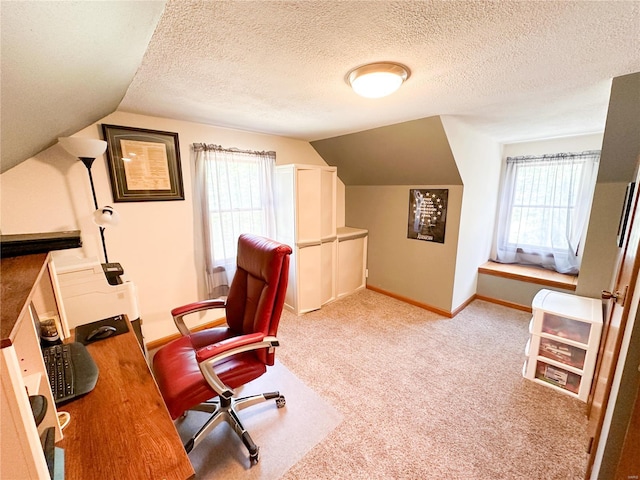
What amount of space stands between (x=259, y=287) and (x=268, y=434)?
92cm

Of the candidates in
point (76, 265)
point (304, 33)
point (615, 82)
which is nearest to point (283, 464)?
point (76, 265)

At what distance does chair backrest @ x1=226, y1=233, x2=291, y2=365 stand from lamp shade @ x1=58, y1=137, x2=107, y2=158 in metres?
1.12

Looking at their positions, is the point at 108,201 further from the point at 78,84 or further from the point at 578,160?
the point at 578,160

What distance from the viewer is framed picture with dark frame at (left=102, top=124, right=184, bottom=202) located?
80.8 inches

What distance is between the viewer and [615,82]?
1.47 meters

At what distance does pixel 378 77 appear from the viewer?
1.34 meters

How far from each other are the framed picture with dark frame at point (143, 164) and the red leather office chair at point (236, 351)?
43.7 inches

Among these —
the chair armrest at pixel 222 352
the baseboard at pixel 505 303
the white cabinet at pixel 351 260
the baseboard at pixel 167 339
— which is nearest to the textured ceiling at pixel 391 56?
the chair armrest at pixel 222 352

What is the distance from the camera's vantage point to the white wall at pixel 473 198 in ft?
8.58

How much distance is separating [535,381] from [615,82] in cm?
209

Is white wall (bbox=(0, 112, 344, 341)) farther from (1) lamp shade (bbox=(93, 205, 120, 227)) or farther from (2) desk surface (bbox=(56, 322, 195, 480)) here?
(2) desk surface (bbox=(56, 322, 195, 480))

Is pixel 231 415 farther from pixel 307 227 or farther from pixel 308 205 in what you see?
pixel 308 205

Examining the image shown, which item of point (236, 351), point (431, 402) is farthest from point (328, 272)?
point (236, 351)

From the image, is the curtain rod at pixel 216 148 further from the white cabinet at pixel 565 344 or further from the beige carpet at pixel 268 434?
the white cabinet at pixel 565 344
